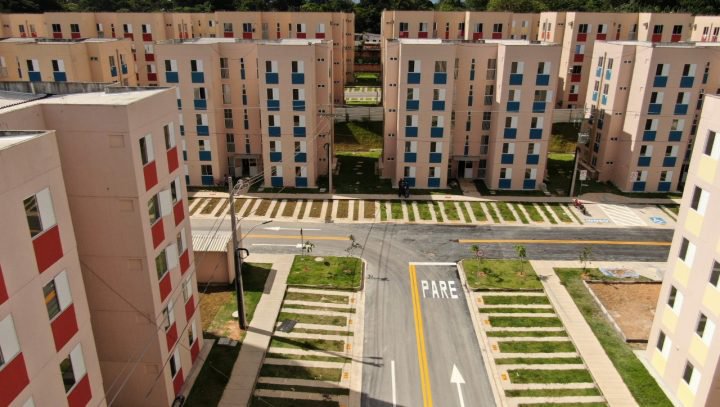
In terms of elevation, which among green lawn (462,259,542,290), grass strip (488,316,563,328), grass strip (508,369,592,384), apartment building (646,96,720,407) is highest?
apartment building (646,96,720,407)

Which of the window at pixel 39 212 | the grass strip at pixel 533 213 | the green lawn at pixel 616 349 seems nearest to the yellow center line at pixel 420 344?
the green lawn at pixel 616 349

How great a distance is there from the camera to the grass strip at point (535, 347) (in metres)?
30.0

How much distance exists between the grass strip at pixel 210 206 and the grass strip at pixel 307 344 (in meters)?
21.9

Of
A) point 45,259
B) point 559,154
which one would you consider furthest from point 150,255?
point 559,154

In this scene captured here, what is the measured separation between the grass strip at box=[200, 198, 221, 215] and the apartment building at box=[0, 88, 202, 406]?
22.9 m

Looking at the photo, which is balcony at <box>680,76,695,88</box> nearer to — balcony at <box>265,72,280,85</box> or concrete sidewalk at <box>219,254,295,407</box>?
balcony at <box>265,72,280,85</box>

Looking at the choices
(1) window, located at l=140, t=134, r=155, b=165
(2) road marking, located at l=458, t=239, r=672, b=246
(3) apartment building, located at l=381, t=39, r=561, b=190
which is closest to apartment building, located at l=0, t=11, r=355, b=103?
(3) apartment building, located at l=381, t=39, r=561, b=190

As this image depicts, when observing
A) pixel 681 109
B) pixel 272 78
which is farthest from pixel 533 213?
pixel 272 78

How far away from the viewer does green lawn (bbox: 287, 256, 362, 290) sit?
36.6 metres

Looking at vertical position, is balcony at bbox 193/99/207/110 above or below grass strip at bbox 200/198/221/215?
above

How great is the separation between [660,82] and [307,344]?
4468cm

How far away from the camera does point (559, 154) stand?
222ft

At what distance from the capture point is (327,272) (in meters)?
38.2

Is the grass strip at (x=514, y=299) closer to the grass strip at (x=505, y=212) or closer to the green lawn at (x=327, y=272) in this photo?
the green lawn at (x=327, y=272)
